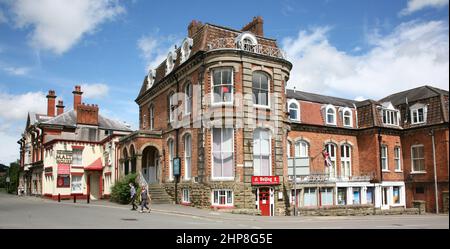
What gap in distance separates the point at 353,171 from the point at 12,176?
176 feet

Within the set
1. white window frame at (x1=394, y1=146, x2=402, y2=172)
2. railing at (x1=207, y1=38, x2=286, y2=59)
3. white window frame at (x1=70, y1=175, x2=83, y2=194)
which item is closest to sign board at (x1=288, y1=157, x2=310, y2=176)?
railing at (x1=207, y1=38, x2=286, y2=59)

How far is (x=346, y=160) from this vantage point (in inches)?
1470

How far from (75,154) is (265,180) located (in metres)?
25.0

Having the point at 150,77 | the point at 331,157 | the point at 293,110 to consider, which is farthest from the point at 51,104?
the point at 331,157

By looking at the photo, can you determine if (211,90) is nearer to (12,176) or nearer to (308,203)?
(308,203)

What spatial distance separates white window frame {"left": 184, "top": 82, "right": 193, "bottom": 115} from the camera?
29.2m

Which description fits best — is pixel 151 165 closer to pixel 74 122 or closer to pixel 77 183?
pixel 77 183

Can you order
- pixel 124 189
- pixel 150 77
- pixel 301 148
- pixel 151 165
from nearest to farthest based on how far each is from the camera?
pixel 124 189 → pixel 301 148 → pixel 151 165 → pixel 150 77

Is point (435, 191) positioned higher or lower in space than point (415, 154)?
lower

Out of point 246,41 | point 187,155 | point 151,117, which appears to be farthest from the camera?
point 151,117

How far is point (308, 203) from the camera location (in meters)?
31.8

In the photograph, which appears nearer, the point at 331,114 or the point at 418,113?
the point at 418,113

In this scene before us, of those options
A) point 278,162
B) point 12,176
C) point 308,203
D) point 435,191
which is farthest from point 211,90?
point 12,176

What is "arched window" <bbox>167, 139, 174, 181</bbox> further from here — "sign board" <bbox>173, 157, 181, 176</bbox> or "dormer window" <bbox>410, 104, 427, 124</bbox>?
"dormer window" <bbox>410, 104, 427, 124</bbox>
